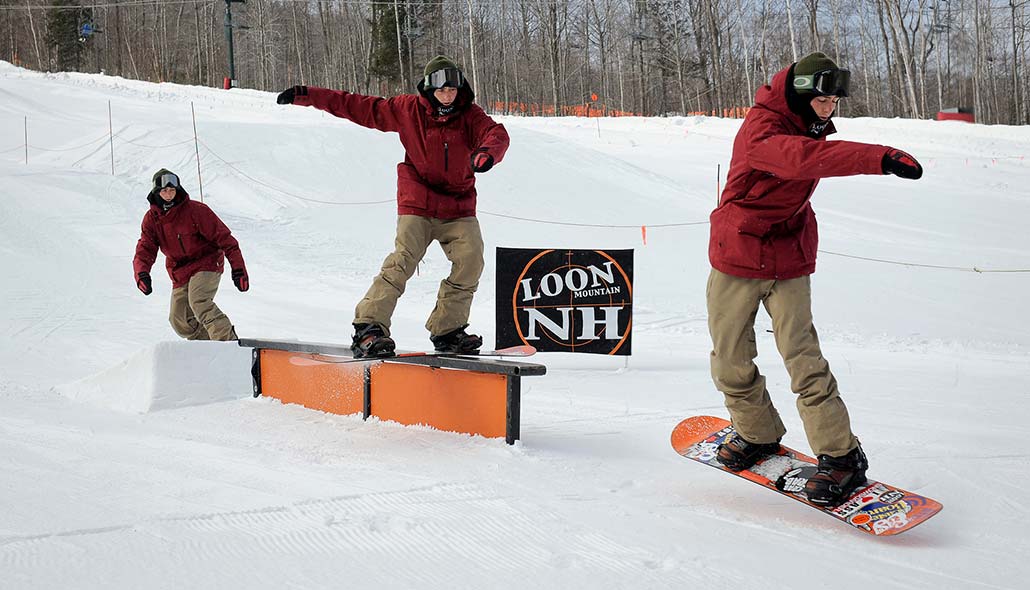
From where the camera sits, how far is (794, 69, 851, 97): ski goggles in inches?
130

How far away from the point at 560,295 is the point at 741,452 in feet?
12.9

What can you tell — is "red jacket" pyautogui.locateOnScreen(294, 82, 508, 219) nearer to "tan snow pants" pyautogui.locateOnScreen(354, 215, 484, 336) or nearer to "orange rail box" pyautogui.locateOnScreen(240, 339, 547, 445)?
"tan snow pants" pyautogui.locateOnScreen(354, 215, 484, 336)

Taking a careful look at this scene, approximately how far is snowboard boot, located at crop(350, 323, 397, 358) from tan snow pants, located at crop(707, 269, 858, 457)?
180 centimetres

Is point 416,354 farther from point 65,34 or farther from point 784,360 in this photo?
point 65,34

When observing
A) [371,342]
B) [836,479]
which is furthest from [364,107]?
→ [836,479]

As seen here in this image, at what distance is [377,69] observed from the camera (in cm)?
4500

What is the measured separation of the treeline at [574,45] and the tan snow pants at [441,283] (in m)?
35.2

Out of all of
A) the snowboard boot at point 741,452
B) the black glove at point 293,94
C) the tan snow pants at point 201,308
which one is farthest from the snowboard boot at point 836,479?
the tan snow pants at point 201,308

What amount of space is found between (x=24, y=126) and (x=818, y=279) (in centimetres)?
2003

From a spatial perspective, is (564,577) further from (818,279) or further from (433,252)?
(433,252)

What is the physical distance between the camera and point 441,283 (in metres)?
5.20

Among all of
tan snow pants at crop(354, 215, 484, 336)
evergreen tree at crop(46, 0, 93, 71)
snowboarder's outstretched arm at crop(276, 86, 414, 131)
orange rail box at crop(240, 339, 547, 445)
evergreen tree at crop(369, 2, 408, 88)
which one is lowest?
orange rail box at crop(240, 339, 547, 445)

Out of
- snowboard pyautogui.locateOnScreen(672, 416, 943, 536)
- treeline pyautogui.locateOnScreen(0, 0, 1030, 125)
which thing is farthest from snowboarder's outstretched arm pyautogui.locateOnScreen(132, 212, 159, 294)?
treeline pyautogui.locateOnScreen(0, 0, 1030, 125)

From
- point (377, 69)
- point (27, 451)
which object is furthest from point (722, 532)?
point (377, 69)
